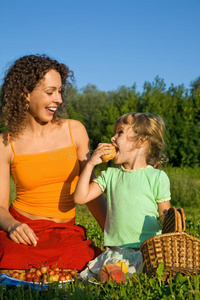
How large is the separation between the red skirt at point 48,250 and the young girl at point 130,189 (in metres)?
0.22

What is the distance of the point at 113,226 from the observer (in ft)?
12.3

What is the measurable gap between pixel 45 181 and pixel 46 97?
880 millimetres

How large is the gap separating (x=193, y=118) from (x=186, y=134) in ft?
3.35

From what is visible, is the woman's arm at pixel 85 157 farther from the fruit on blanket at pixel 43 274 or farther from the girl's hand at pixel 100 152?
the fruit on blanket at pixel 43 274

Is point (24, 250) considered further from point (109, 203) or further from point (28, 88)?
point (28, 88)

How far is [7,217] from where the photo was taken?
3881mm

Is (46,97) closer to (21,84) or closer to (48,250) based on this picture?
(21,84)

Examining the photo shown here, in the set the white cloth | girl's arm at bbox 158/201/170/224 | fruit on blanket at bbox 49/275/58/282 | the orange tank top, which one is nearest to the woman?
the orange tank top

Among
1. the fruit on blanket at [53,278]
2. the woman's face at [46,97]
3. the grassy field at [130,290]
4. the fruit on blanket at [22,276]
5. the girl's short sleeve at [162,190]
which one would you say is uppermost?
the woman's face at [46,97]

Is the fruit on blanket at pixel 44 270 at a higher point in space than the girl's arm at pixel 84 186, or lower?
lower

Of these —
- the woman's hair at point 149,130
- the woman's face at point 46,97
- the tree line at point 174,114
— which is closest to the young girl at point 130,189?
the woman's hair at point 149,130

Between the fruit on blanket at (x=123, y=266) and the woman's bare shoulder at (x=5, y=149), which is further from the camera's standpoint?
the woman's bare shoulder at (x=5, y=149)

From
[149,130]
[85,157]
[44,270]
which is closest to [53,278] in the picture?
[44,270]

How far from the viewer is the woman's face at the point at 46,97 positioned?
4.00m
